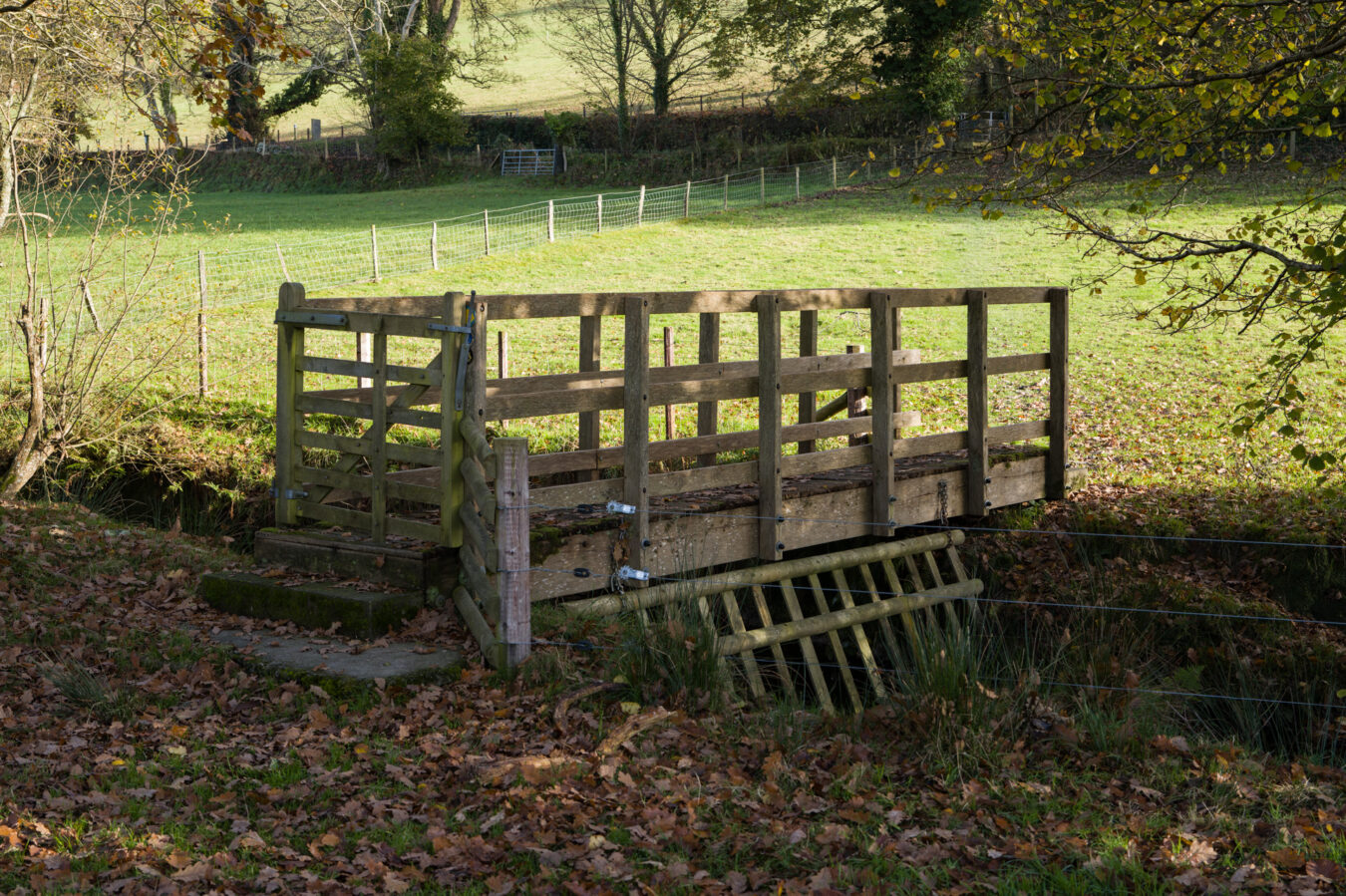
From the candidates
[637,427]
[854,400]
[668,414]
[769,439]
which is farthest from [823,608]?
[668,414]

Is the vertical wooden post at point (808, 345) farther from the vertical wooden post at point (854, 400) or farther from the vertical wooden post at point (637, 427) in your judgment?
the vertical wooden post at point (637, 427)

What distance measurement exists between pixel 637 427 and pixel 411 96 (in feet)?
132

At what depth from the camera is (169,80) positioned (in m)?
11.1

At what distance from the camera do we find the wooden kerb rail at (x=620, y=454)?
7.76m

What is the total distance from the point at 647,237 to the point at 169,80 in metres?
19.9

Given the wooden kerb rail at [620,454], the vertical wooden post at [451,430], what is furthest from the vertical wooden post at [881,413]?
the vertical wooden post at [451,430]

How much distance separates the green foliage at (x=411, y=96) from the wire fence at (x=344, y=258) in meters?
10.8

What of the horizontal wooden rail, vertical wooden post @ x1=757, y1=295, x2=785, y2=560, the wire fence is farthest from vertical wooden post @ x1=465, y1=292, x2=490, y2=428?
the wire fence

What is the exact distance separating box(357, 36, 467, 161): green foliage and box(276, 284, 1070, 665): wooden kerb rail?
37.9 m

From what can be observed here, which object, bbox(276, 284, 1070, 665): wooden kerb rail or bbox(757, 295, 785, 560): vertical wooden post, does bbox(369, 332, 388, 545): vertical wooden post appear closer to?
bbox(276, 284, 1070, 665): wooden kerb rail

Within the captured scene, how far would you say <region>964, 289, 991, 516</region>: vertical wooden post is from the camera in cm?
1089

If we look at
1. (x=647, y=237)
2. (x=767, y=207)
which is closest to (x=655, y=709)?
(x=647, y=237)

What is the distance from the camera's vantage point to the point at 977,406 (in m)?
11.0

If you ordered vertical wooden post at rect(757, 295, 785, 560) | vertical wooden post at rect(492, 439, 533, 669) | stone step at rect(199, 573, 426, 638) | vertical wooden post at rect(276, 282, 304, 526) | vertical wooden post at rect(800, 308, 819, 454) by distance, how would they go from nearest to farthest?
vertical wooden post at rect(492, 439, 533, 669) → stone step at rect(199, 573, 426, 638) → vertical wooden post at rect(276, 282, 304, 526) → vertical wooden post at rect(757, 295, 785, 560) → vertical wooden post at rect(800, 308, 819, 454)
